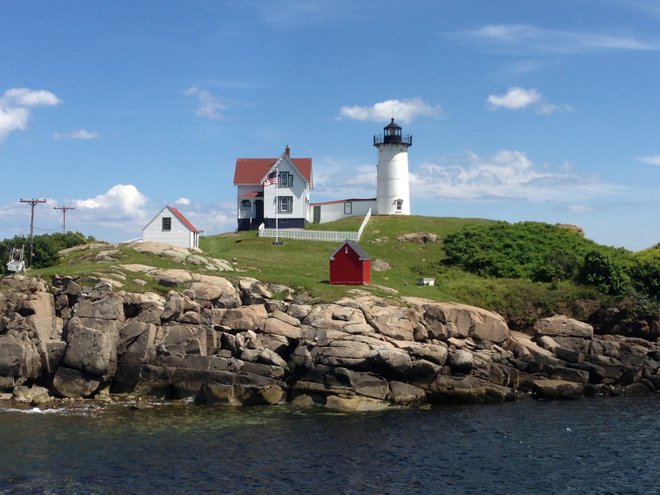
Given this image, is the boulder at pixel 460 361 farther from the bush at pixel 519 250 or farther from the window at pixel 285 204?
the window at pixel 285 204

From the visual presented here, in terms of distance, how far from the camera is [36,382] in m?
41.2

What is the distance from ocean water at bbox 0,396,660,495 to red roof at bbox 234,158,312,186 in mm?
42665

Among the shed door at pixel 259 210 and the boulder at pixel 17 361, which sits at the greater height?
the shed door at pixel 259 210

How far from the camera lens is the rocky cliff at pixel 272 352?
40719 mm

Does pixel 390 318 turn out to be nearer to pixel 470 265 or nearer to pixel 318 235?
pixel 470 265

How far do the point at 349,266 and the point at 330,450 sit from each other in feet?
72.4

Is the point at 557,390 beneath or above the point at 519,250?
beneath

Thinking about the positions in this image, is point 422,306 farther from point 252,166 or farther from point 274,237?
point 252,166

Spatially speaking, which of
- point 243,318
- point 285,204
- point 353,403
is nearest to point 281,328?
point 243,318

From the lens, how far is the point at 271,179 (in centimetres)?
7650

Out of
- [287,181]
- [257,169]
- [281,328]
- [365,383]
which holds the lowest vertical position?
[365,383]

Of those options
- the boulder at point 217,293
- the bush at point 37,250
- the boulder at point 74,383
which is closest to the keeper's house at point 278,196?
the bush at point 37,250

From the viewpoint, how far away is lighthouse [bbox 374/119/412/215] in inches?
3194

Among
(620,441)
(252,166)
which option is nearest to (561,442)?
(620,441)
